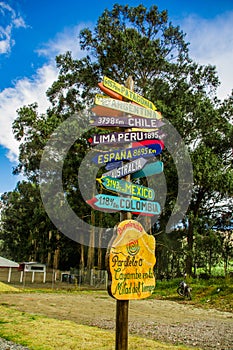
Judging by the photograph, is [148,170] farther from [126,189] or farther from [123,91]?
[123,91]

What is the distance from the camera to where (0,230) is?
2297 inches

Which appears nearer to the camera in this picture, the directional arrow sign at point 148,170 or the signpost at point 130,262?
the signpost at point 130,262

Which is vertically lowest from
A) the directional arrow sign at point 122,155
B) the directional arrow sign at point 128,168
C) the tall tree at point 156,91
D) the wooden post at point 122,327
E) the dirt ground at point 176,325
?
the dirt ground at point 176,325

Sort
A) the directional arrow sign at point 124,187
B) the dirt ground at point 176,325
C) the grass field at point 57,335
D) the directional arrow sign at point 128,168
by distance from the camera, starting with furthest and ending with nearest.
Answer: the dirt ground at point 176,325 → the grass field at point 57,335 → the directional arrow sign at point 128,168 → the directional arrow sign at point 124,187

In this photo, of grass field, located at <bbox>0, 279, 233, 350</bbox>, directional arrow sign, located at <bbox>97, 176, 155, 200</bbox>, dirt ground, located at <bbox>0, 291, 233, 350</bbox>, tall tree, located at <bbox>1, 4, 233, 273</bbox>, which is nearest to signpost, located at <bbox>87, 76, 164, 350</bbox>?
directional arrow sign, located at <bbox>97, 176, 155, 200</bbox>

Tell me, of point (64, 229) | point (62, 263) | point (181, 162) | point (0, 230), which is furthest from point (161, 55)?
point (0, 230)

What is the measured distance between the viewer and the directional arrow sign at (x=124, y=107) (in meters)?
5.11

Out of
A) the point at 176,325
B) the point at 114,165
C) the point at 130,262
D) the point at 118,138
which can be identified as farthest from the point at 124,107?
the point at 176,325

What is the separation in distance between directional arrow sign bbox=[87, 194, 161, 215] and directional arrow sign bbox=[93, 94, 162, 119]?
135 centimetres

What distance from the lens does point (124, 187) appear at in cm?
495

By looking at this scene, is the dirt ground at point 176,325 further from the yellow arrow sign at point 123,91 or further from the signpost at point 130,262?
the yellow arrow sign at point 123,91

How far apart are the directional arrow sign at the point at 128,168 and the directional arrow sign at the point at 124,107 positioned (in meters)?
0.75

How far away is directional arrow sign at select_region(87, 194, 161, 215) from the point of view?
→ 14.8 feet

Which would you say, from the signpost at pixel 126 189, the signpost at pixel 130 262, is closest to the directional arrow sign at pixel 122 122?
the signpost at pixel 126 189
